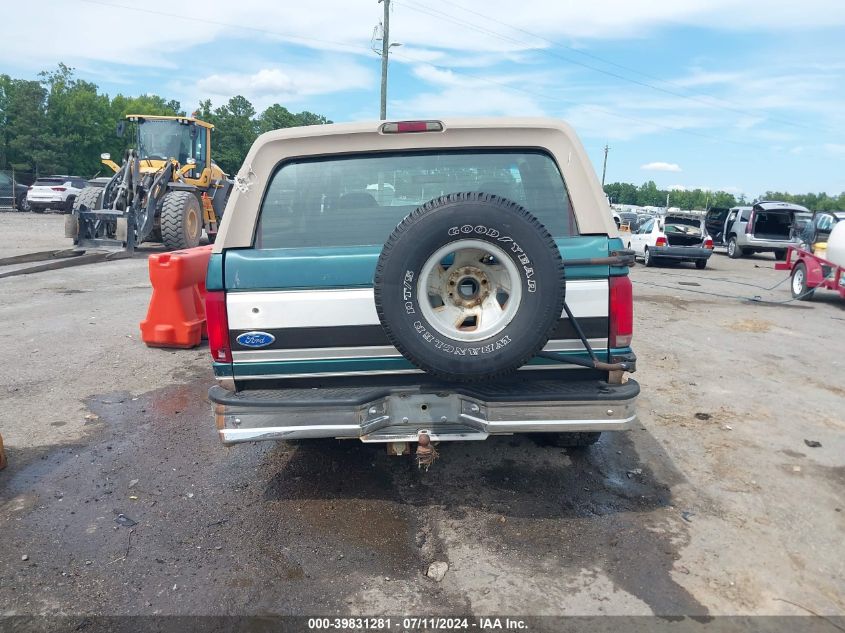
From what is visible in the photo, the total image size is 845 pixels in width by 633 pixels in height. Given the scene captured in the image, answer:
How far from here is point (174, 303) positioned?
23.0 ft

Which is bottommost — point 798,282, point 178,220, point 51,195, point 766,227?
point 798,282

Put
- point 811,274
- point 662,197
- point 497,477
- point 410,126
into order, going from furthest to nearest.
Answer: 1. point 662,197
2. point 811,274
3. point 497,477
4. point 410,126

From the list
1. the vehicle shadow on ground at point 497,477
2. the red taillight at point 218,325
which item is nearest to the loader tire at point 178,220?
the vehicle shadow on ground at point 497,477

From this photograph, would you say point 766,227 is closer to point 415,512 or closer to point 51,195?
point 415,512

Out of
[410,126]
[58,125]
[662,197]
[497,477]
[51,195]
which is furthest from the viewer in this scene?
[662,197]

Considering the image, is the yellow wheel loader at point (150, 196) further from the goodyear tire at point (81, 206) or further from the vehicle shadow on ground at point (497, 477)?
the vehicle shadow on ground at point (497, 477)

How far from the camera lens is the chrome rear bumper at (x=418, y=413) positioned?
3152 millimetres

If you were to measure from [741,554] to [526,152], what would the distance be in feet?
7.79

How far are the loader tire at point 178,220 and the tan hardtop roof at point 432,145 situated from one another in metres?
11.8

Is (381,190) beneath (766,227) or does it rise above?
beneath

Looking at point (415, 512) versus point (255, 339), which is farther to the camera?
point (415, 512)

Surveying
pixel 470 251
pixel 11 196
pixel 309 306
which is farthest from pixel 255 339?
pixel 11 196

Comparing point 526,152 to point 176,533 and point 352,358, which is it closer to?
point 352,358

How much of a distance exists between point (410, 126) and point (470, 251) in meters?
0.86
